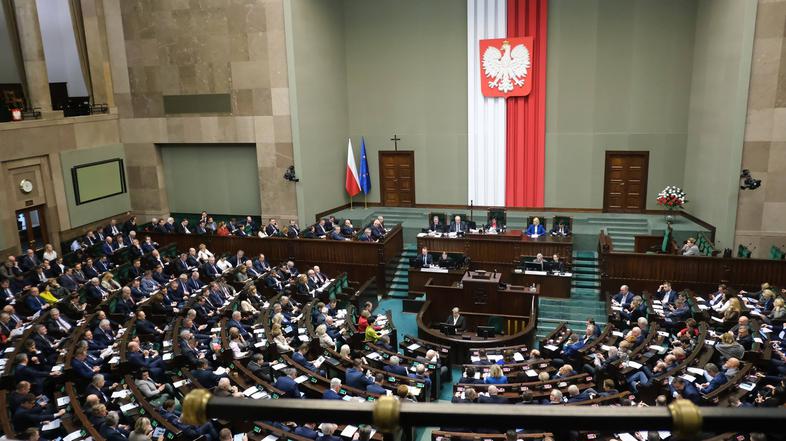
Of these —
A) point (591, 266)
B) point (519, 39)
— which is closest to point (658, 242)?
point (591, 266)

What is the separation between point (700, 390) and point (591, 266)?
7807 millimetres

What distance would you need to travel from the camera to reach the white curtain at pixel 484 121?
19922mm

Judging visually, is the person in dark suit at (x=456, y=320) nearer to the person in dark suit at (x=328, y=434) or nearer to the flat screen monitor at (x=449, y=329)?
the flat screen monitor at (x=449, y=329)

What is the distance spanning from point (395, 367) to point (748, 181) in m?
11.1

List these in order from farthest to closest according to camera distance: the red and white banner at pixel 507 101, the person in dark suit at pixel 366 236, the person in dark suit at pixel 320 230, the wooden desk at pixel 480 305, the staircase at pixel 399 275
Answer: the red and white banner at pixel 507 101, the person in dark suit at pixel 320 230, the person in dark suit at pixel 366 236, the staircase at pixel 399 275, the wooden desk at pixel 480 305

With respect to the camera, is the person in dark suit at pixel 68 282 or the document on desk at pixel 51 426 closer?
the document on desk at pixel 51 426

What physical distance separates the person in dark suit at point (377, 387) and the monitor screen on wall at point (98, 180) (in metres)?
14.3

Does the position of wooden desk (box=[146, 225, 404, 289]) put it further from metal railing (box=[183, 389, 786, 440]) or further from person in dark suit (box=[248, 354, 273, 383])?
metal railing (box=[183, 389, 786, 440])

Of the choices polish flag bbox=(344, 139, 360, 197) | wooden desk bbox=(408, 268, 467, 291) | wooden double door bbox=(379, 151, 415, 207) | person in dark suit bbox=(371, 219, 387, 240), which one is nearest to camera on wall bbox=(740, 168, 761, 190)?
wooden desk bbox=(408, 268, 467, 291)

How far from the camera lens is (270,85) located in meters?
19.4

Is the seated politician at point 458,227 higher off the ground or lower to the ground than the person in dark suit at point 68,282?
higher

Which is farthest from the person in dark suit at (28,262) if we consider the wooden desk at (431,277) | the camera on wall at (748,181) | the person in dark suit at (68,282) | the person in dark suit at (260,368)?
the camera on wall at (748,181)

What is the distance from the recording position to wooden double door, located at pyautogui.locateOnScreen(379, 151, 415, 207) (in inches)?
863

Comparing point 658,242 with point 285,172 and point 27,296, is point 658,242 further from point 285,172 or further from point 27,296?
point 27,296
